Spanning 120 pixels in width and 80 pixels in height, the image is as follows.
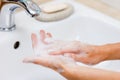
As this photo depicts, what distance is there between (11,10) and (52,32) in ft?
0.51

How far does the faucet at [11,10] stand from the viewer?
70 centimetres

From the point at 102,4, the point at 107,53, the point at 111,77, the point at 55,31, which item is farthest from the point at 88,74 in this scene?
the point at 102,4

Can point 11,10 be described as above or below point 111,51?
above

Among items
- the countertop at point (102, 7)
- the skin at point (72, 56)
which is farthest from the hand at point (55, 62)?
the countertop at point (102, 7)

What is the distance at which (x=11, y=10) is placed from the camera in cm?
75

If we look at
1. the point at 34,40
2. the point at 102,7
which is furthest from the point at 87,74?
the point at 102,7

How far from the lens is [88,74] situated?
0.60 meters

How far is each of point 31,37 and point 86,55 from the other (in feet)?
0.50

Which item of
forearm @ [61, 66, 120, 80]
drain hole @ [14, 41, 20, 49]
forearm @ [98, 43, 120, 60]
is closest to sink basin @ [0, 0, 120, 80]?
drain hole @ [14, 41, 20, 49]

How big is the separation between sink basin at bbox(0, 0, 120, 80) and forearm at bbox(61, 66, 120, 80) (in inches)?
8.5

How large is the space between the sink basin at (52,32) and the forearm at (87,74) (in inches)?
8.5

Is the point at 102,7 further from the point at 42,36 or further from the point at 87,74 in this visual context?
the point at 87,74

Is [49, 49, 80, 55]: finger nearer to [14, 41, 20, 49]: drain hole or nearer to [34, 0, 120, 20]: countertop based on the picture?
[14, 41, 20, 49]: drain hole

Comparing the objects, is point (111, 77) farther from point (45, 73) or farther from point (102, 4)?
point (102, 4)
